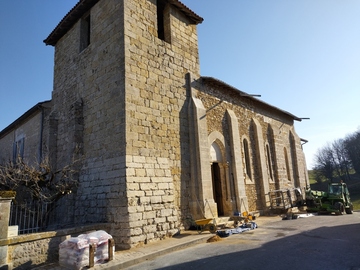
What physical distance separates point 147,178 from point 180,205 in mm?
1795

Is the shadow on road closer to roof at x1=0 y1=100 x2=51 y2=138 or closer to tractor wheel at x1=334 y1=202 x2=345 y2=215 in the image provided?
tractor wheel at x1=334 y1=202 x2=345 y2=215

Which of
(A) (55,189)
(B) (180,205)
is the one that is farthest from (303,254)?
(A) (55,189)

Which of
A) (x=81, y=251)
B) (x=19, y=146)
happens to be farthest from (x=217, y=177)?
(x=19, y=146)

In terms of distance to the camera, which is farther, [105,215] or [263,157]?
[263,157]

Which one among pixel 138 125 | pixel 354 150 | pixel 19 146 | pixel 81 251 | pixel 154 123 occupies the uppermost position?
pixel 354 150

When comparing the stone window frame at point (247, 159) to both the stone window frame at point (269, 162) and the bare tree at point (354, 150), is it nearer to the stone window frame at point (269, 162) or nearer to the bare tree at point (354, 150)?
the stone window frame at point (269, 162)

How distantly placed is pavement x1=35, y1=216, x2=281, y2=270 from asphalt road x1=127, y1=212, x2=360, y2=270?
0.61 ft

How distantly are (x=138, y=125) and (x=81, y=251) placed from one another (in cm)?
385

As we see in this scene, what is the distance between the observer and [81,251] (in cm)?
543

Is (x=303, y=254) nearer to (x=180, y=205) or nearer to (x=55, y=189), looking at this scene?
(x=180, y=205)

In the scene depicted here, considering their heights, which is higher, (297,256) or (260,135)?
(260,135)

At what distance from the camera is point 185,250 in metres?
6.77

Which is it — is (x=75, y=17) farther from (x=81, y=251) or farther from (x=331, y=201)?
(x=331, y=201)

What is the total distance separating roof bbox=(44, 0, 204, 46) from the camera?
393 inches
